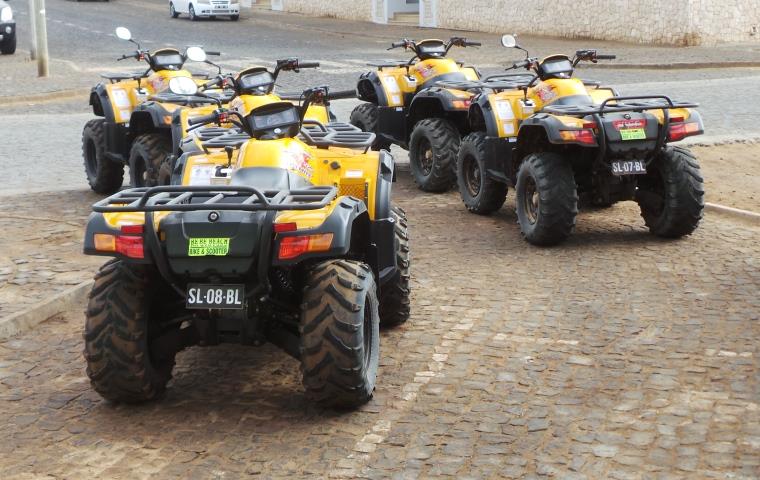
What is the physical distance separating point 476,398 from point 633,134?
433 centimetres

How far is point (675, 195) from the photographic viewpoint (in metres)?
10.7

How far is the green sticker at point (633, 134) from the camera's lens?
1047 cm

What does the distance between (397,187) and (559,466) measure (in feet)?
28.7

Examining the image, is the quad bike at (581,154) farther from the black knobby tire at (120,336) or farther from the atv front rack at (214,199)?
the black knobby tire at (120,336)

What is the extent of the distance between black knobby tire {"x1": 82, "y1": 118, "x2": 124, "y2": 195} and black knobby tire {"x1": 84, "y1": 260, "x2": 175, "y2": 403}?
742 centimetres

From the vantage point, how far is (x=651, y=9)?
30625 millimetres

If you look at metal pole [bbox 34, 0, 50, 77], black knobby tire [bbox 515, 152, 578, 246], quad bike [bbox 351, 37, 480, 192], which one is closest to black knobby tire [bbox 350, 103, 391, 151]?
quad bike [bbox 351, 37, 480, 192]

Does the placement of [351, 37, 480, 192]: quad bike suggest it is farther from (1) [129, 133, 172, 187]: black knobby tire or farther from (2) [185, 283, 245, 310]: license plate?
(2) [185, 283, 245, 310]: license plate

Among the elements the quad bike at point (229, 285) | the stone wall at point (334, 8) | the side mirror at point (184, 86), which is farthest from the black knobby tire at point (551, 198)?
the stone wall at point (334, 8)

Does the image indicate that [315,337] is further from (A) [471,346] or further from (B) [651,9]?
(B) [651,9]

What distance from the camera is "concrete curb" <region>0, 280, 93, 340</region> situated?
830 cm

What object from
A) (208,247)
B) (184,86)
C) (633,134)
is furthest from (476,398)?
(184,86)

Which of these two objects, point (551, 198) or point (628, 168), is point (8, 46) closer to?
point (551, 198)

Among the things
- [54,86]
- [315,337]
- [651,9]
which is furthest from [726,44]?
[315,337]
